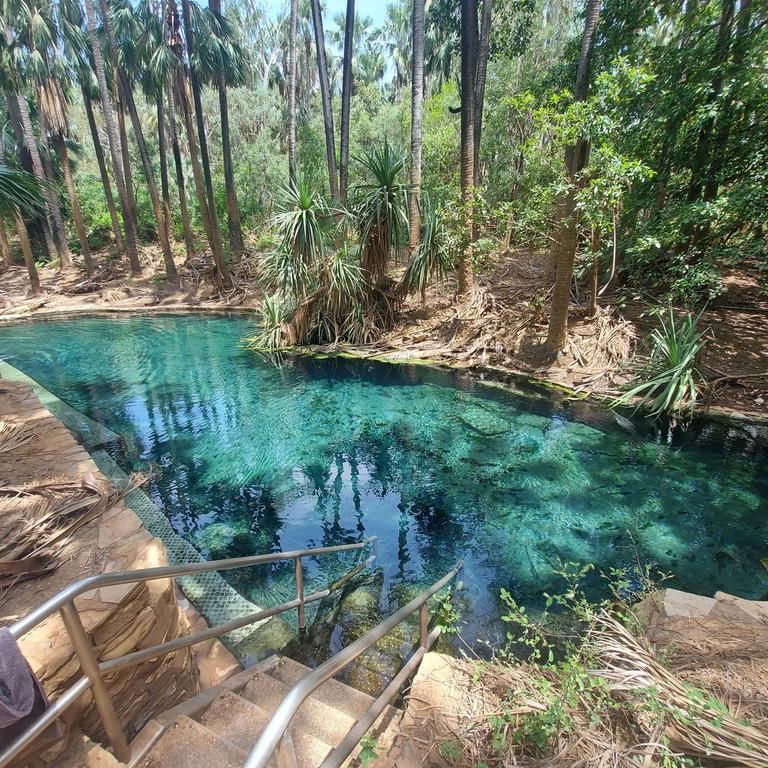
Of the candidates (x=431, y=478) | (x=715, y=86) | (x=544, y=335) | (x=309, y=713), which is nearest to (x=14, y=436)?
(x=309, y=713)

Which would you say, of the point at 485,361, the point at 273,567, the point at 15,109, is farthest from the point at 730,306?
the point at 15,109

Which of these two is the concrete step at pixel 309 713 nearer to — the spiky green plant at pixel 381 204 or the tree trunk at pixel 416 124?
the spiky green plant at pixel 381 204

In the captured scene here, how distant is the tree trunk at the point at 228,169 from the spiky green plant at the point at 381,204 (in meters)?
Answer: 7.19

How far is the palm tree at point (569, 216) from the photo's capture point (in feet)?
19.4

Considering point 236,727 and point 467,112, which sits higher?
point 467,112

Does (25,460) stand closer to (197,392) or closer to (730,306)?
(197,392)

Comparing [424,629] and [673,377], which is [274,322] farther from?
[424,629]

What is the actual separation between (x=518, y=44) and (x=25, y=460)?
13.1 metres

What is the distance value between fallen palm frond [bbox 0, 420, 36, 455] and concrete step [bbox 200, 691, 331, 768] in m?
3.67

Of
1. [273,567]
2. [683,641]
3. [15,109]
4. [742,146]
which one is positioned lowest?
[273,567]

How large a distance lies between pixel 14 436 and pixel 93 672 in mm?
4131

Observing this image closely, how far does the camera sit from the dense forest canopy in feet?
20.1

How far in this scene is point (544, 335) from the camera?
8.59m

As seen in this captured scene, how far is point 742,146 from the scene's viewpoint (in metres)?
6.42
